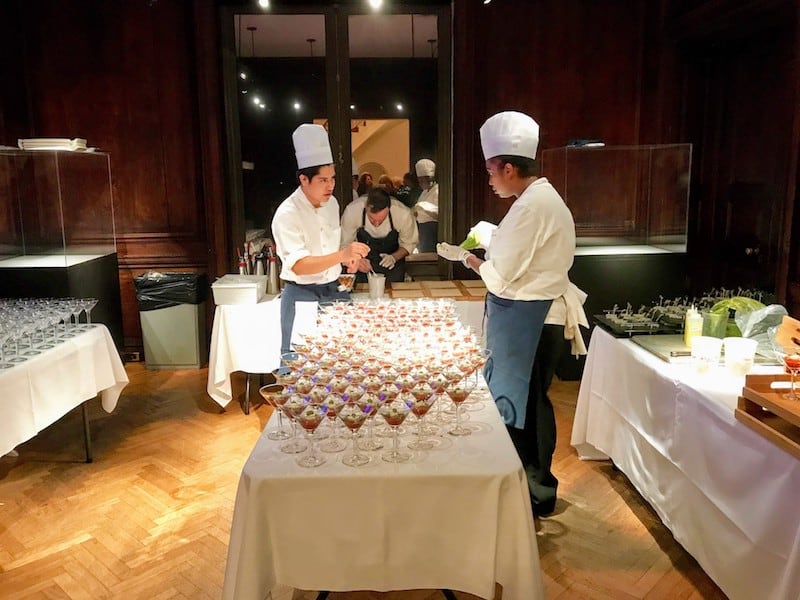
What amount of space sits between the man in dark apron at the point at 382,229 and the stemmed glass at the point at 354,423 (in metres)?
2.64

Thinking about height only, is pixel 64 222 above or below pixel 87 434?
above

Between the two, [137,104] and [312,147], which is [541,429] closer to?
[312,147]

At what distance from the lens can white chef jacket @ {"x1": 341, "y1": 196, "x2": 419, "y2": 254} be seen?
174 inches

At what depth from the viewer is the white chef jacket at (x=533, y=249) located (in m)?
2.43

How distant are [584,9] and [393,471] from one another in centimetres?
448

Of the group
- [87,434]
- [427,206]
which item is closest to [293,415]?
[87,434]

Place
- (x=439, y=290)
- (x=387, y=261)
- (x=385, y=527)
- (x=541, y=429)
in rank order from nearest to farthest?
(x=385, y=527) < (x=541, y=429) < (x=439, y=290) < (x=387, y=261)

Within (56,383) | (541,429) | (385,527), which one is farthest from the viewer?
(56,383)

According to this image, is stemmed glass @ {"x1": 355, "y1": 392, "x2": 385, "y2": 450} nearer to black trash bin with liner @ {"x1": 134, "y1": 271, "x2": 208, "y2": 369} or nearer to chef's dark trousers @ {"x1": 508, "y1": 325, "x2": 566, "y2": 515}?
chef's dark trousers @ {"x1": 508, "y1": 325, "x2": 566, "y2": 515}

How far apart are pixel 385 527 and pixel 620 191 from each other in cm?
410

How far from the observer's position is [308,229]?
309cm

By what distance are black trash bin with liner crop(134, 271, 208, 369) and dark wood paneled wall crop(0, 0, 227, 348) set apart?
25 cm

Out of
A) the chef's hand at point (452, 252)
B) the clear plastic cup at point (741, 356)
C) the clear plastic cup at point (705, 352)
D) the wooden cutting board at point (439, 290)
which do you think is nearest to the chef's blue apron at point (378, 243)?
the wooden cutting board at point (439, 290)

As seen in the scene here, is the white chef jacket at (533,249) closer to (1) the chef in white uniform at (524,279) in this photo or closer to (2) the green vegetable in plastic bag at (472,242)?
(1) the chef in white uniform at (524,279)
